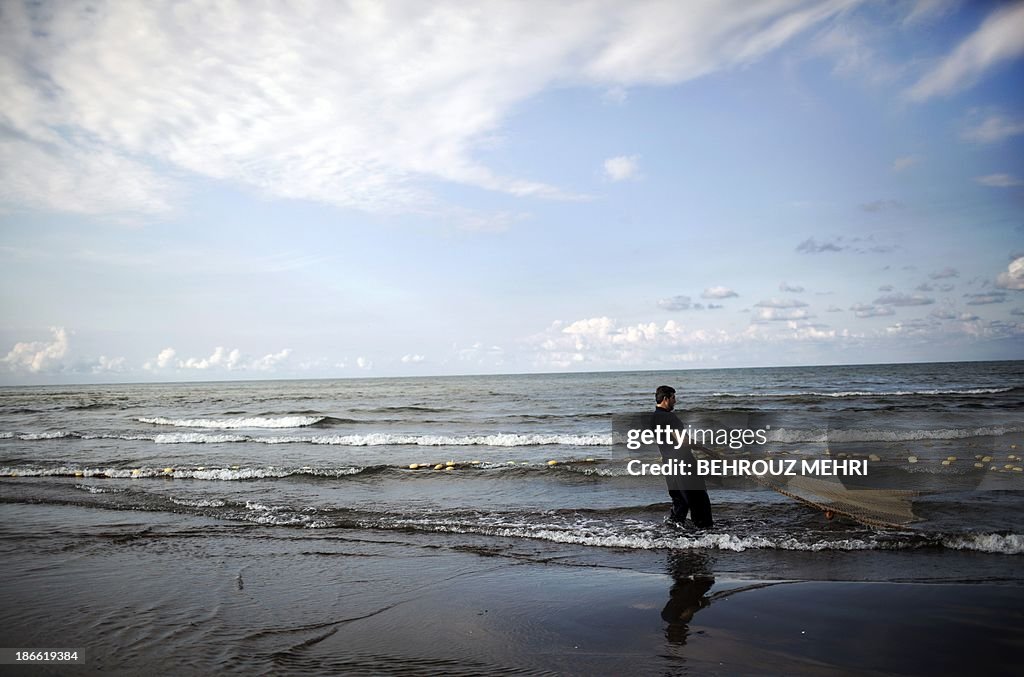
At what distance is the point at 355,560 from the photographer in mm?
7926

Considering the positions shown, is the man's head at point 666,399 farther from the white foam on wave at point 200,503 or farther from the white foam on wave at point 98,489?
the white foam on wave at point 98,489

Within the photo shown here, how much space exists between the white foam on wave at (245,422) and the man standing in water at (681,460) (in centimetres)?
2402

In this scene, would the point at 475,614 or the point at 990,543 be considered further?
the point at 990,543

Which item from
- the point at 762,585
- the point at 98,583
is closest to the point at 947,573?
the point at 762,585

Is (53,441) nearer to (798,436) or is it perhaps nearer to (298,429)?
(298,429)

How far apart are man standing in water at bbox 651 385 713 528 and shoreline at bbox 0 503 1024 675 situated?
1134 millimetres

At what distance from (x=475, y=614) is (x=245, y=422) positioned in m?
29.3

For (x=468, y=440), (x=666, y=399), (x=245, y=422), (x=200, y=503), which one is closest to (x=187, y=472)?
(x=200, y=503)

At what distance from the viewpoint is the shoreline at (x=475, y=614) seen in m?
4.79

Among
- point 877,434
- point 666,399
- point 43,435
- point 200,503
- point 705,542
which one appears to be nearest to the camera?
point 705,542

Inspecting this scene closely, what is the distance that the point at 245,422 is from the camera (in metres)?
31.8

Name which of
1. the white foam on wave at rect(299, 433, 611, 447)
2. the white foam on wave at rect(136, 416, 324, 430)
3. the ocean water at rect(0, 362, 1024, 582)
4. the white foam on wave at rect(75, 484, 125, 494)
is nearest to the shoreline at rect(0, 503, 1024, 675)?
the ocean water at rect(0, 362, 1024, 582)

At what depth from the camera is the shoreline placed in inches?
189

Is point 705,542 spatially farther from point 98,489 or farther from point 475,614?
point 98,489
